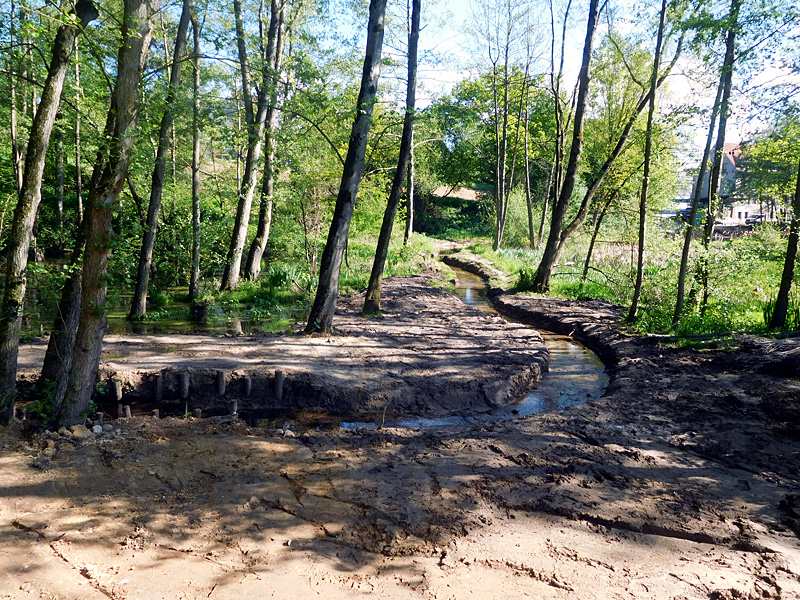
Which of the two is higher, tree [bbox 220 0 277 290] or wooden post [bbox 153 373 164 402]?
tree [bbox 220 0 277 290]

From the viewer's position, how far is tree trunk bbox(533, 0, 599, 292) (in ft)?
52.8

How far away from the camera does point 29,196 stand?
5887 mm

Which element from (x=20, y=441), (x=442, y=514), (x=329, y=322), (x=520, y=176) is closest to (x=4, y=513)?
(x=20, y=441)

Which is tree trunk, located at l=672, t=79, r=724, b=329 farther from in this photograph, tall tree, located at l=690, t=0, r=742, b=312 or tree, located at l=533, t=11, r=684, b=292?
tree, located at l=533, t=11, r=684, b=292

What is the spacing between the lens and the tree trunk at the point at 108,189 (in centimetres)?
532

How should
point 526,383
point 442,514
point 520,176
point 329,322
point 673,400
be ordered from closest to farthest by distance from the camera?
point 442,514 < point 673,400 < point 526,383 < point 329,322 < point 520,176

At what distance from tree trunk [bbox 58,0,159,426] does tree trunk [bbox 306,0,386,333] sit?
5.27m

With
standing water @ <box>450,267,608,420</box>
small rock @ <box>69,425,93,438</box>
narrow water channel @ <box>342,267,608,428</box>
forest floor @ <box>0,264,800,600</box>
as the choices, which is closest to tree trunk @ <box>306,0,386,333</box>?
narrow water channel @ <box>342,267,608,428</box>

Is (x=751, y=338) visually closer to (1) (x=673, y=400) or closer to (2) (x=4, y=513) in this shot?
(1) (x=673, y=400)

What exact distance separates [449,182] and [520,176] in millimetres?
7134

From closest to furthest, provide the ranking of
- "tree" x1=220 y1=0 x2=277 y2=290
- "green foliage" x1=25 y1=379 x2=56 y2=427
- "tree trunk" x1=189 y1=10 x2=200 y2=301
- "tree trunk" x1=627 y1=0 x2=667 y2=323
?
"green foliage" x1=25 y1=379 x2=56 y2=427 → "tree trunk" x1=627 y1=0 x2=667 y2=323 → "tree trunk" x1=189 y1=10 x2=200 y2=301 → "tree" x1=220 y1=0 x2=277 y2=290

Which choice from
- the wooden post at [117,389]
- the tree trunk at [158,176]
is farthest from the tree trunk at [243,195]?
the wooden post at [117,389]

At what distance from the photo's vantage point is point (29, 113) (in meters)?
14.5

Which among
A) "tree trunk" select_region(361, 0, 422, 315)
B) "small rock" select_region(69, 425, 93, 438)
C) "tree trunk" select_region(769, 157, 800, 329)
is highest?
"tree trunk" select_region(361, 0, 422, 315)
